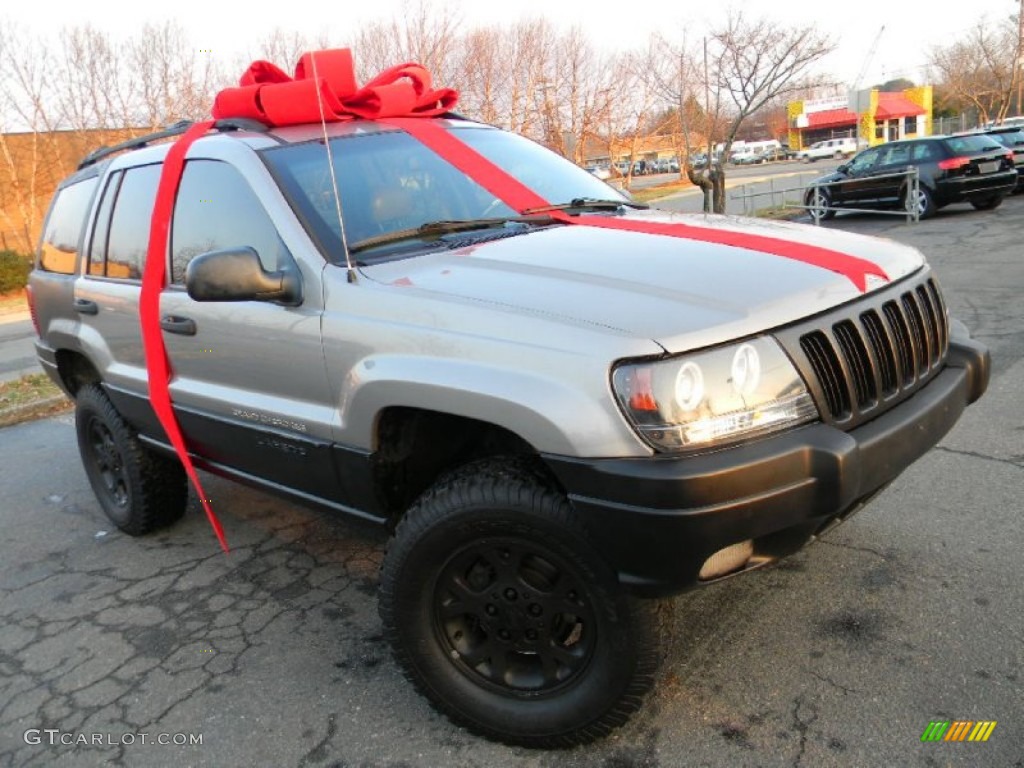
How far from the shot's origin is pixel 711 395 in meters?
2.07

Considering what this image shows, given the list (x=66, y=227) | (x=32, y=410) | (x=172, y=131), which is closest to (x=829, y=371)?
(x=172, y=131)

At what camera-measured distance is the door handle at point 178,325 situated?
317 centimetres

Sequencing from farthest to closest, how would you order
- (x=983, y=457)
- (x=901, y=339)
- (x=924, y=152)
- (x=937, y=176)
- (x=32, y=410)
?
(x=924, y=152)
(x=937, y=176)
(x=32, y=410)
(x=983, y=457)
(x=901, y=339)

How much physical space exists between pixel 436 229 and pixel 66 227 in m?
2.53

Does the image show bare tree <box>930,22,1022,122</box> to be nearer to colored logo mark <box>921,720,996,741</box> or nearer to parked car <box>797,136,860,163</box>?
parked car <box>797,136,860,163</box>

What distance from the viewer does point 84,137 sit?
2119 cm

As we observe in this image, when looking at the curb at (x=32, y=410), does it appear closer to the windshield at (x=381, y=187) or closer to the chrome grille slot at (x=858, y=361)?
the windshield at (x=381, y=187)

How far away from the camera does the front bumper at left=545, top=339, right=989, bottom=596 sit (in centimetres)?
200

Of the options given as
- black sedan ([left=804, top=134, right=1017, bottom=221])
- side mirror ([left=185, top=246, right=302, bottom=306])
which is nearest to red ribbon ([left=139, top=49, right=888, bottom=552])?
side mirror ([left=185, top=246, right=302, bottom=306])

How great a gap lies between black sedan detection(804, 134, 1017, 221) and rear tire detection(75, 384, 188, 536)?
1377 centimetres

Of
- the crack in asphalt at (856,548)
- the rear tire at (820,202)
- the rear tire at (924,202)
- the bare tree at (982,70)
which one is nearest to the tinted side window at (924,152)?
the rear tire at (924,202)

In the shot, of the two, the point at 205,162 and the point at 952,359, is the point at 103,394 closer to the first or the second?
the point at 205,162

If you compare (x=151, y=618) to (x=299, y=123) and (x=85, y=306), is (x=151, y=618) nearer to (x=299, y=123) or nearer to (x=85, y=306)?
(x=85, y=306)

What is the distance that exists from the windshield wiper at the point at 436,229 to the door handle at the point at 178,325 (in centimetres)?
83
